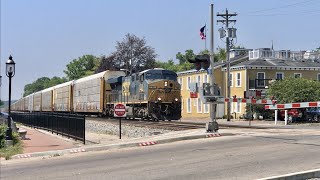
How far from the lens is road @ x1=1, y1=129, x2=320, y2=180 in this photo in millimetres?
10359

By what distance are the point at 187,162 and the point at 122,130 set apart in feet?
57.2

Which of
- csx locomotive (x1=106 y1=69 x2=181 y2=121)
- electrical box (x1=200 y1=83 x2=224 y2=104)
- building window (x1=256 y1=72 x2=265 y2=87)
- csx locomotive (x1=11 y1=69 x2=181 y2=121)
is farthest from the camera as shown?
building window (x1=256 y1=72 x2=265 y2=87)

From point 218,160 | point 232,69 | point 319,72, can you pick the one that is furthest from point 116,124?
point 319,72

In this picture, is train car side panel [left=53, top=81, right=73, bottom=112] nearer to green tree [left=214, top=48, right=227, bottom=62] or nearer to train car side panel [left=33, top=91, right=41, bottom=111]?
train car side panel [left=33, top=91, right=41, bottom=111]

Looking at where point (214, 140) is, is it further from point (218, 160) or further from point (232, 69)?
point (232, 69)

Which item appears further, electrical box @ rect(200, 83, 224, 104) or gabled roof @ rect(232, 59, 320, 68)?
gabled roof @ rect(232, 59, 320, 68)

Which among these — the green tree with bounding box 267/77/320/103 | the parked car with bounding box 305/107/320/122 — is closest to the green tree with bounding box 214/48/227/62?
the green tree with bounding box 267/77/320/103

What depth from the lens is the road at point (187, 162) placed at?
34.0ft

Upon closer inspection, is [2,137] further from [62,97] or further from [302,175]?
[62,97]

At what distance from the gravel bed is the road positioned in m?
8.66

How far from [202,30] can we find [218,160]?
14.3 meters

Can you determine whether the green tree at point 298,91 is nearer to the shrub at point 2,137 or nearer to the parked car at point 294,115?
the parked car at point 294,115

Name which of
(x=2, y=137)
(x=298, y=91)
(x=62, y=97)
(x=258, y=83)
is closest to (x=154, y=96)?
(x=298, y=91)

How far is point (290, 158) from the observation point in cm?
1210
